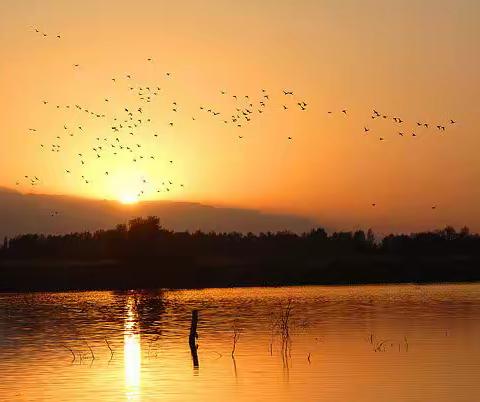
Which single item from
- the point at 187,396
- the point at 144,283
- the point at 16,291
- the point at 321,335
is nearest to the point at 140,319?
the point at 321,335

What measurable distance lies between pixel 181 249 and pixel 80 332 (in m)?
83.3

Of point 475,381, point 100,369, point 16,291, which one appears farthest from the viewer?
point 16,291

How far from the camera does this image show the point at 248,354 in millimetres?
40500

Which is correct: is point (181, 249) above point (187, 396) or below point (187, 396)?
above

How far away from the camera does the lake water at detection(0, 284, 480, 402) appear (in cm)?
3069

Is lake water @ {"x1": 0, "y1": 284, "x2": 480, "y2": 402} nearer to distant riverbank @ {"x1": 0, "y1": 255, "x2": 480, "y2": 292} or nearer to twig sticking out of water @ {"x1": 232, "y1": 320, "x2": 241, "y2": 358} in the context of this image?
twig sticking out of water @ {"x1": 232, "y1": 320, "x2": 241, "y2": 358}

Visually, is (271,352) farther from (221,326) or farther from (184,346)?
(221,326)

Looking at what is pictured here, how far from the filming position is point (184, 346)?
146ft

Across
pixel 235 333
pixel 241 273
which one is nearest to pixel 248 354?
pixel 235 333

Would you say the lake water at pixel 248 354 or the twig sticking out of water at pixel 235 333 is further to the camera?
the twig sticking out of water at pixel 235 333

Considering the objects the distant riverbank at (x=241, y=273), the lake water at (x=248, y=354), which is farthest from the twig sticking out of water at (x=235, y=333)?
the distant riverbank at (x=241, y=273)

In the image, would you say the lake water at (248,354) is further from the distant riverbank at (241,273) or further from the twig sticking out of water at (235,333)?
the distant riverbank at (241,273)

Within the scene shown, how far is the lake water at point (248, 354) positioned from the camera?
3069 centimetres

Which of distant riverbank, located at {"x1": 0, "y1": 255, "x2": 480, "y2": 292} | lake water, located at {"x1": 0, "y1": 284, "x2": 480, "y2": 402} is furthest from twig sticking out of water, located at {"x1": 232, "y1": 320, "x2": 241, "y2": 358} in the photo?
distant riverbank, located at {"x1": 0, "y1": 255, "x2": 480, "y2": 292}
